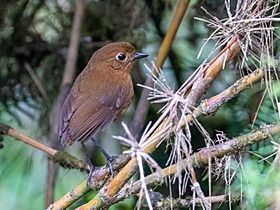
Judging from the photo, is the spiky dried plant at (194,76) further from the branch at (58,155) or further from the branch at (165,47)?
the branch at (58,155)

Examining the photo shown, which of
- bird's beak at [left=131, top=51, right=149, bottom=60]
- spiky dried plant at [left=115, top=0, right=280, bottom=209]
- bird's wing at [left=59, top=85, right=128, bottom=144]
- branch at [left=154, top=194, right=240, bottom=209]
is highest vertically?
spiky dried plant at [left=115, top=0, right=280, bottom=209]

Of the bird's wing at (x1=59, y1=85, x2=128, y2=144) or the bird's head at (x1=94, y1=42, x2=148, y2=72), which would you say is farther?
the bird's head at (x1=94, y1=42, x2=148, y2=72)

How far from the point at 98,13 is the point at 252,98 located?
1.01 m

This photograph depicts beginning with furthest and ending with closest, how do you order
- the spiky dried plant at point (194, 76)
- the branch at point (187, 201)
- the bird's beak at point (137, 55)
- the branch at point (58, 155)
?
1. the bird's beak at point (137, 55)
2. the branch at point (58, 155)
3. the branch at point (187, 201)
4. the spiky dried plant at point (194, 76)

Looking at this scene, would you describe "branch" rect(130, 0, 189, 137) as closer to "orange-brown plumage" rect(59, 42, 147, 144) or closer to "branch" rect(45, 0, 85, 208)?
"orange-brown plumage" rect(59, 42, 147, 144)

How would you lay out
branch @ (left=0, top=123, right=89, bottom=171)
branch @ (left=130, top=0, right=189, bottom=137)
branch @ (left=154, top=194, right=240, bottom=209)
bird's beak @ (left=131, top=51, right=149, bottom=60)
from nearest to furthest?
branch @ (left=154, top=194, right=240, bottom=209), branch @ (left=130, top=0, right=189, bottom=137), branch @ (left=0, top=123, right=89, bottom=171), bird's beak @ (left=131, top=51, right=149, bottom=60)

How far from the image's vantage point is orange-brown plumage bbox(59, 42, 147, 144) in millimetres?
2727

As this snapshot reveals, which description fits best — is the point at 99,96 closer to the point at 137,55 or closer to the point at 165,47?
the point at 137,55

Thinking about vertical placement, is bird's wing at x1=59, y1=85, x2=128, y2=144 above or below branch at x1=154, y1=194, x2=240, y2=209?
above

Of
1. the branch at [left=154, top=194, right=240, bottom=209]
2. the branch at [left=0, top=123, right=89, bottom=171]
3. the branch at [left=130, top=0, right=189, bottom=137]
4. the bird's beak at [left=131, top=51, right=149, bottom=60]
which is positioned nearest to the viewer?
the branch at [left=154, top=194, right=240, bottom=209]

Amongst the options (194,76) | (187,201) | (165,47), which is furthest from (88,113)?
(194,76)

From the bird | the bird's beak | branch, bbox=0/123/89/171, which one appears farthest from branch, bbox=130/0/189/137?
the bird's beak

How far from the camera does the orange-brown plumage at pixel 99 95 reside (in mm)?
2727

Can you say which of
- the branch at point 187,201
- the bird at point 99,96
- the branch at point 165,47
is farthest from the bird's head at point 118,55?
the branch at point 187,201
